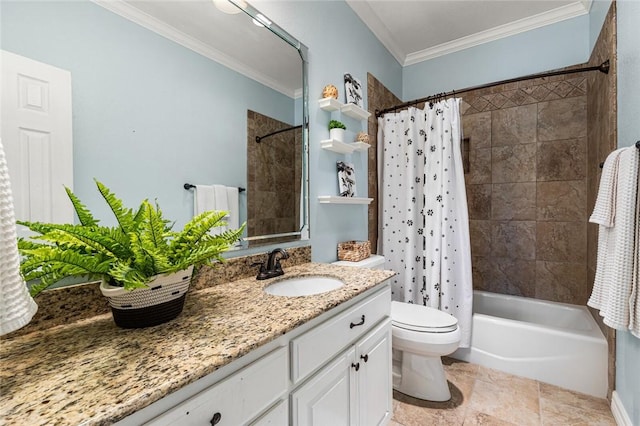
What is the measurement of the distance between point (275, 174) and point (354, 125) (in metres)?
0.92

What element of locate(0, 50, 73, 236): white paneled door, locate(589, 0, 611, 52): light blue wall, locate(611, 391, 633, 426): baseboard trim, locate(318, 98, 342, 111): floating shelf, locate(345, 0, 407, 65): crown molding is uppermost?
locate(345, 0, 407, 65): crown molding

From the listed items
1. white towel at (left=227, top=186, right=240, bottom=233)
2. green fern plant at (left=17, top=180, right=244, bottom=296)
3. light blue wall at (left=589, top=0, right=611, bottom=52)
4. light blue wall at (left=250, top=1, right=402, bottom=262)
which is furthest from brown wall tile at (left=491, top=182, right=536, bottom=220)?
green fern plant at (left=17, top=180, right=244, bottom=296)

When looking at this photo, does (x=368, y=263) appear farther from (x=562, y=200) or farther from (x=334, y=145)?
(x=562, y=200)

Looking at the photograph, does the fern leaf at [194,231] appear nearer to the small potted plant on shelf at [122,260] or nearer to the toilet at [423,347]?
the small potted plant on shelf at [122,260]

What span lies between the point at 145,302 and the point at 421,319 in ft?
5.06

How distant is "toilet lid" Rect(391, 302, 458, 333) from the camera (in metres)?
1.63

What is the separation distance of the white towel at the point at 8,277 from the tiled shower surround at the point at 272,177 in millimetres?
878

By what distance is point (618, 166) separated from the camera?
4.36 ft

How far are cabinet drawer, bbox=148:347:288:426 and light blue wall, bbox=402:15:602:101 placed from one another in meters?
2.98

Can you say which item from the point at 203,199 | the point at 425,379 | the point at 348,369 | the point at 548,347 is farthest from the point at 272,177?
the point at 548,347

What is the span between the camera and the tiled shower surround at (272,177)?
141cm

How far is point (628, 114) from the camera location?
1.42m

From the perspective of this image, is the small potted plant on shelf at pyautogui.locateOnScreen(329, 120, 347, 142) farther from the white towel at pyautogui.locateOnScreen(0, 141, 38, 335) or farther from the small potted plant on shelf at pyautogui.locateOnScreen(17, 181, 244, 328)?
the white towel at pyautogui.locateOnScreen(0, 141, 38, 335)

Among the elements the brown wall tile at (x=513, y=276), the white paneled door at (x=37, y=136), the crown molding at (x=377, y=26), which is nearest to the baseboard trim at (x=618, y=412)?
the brown wall tile at (x=513, y=276)
